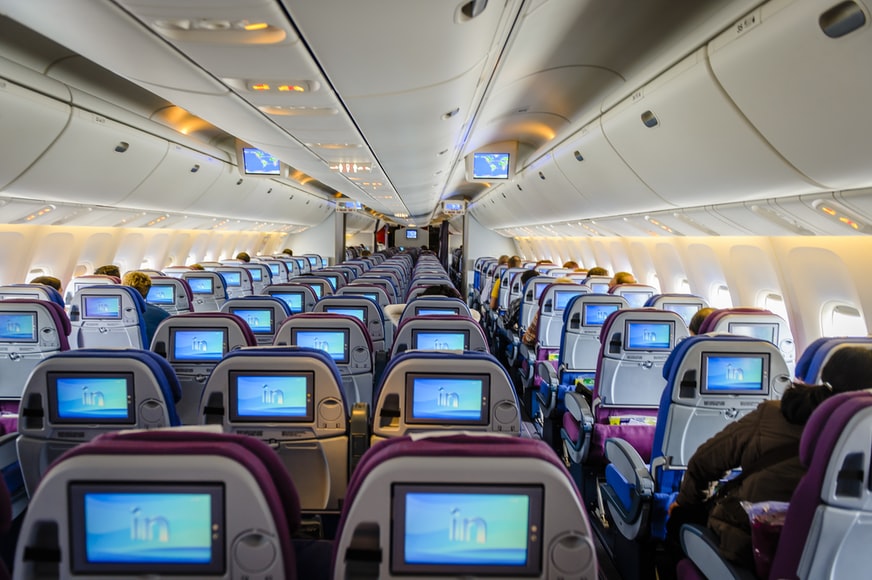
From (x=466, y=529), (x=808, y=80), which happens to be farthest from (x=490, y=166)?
(x=466, y=529)

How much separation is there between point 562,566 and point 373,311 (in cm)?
560

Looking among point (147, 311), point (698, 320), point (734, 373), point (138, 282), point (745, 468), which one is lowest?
point (745, 468)

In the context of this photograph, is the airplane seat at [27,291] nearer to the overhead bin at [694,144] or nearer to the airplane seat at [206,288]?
the airplane seat at [206,288]

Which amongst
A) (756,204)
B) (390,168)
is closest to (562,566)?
(756,204)

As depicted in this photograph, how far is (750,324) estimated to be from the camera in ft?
17.7

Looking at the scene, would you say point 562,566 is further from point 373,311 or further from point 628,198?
point 628,198

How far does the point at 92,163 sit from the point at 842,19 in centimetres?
780

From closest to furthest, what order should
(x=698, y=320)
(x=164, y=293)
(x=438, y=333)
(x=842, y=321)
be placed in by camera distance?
(x=438, y=333), (x=698, y=320), (x=842, y=321), (x=164, y=293)

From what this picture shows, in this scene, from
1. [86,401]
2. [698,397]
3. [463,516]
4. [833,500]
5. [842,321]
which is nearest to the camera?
[463,516]

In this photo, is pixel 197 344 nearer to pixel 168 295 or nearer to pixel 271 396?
pixel 271 396

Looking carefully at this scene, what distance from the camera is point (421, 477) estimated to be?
1645 mm

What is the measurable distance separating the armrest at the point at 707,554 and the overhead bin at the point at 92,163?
20.3 feet

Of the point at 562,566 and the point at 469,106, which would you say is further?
the point at 469,106

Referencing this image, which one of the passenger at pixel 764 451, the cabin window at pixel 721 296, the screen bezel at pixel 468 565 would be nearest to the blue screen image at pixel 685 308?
the cabin window at pixel 721 296
